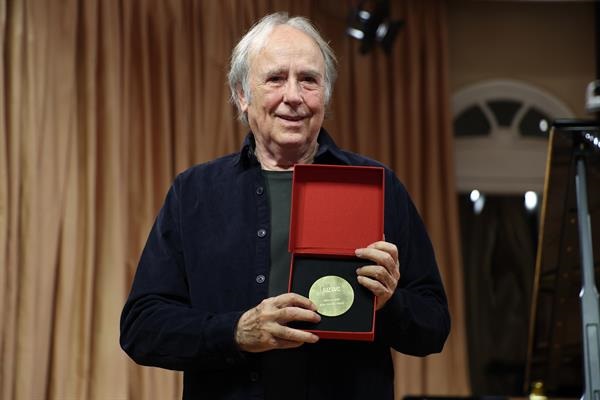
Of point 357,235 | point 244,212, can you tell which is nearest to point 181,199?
point 244,212

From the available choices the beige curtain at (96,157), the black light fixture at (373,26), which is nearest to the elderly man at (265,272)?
the beige curtain at (96,157)

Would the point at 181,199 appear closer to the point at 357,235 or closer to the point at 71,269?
the point at 357,235

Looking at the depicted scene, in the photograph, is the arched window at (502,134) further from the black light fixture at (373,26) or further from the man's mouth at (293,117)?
the man's mouth at (293,117)

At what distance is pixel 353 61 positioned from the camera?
6.12 metres

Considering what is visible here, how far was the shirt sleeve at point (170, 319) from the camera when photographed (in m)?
2.04

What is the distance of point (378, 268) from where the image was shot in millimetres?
1936

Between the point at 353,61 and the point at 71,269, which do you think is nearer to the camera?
the point at 71,269

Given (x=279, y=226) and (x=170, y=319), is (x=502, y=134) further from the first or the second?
(x=170, y=319)

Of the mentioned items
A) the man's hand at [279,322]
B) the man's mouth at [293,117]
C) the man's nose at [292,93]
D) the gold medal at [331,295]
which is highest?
the man's nose at [292,93]

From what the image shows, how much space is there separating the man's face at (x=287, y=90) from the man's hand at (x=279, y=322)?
0.45 m

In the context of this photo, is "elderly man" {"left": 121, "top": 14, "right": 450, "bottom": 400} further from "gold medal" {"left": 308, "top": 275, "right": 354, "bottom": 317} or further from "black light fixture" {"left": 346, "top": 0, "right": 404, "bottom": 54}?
"black light fixture" {"left": 346, "top": 0, "right": 404, "bottom": 54}

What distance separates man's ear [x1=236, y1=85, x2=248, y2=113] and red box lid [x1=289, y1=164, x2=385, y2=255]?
0.41 meters

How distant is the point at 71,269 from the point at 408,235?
297 cm

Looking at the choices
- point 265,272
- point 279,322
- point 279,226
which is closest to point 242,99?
point 279,226
